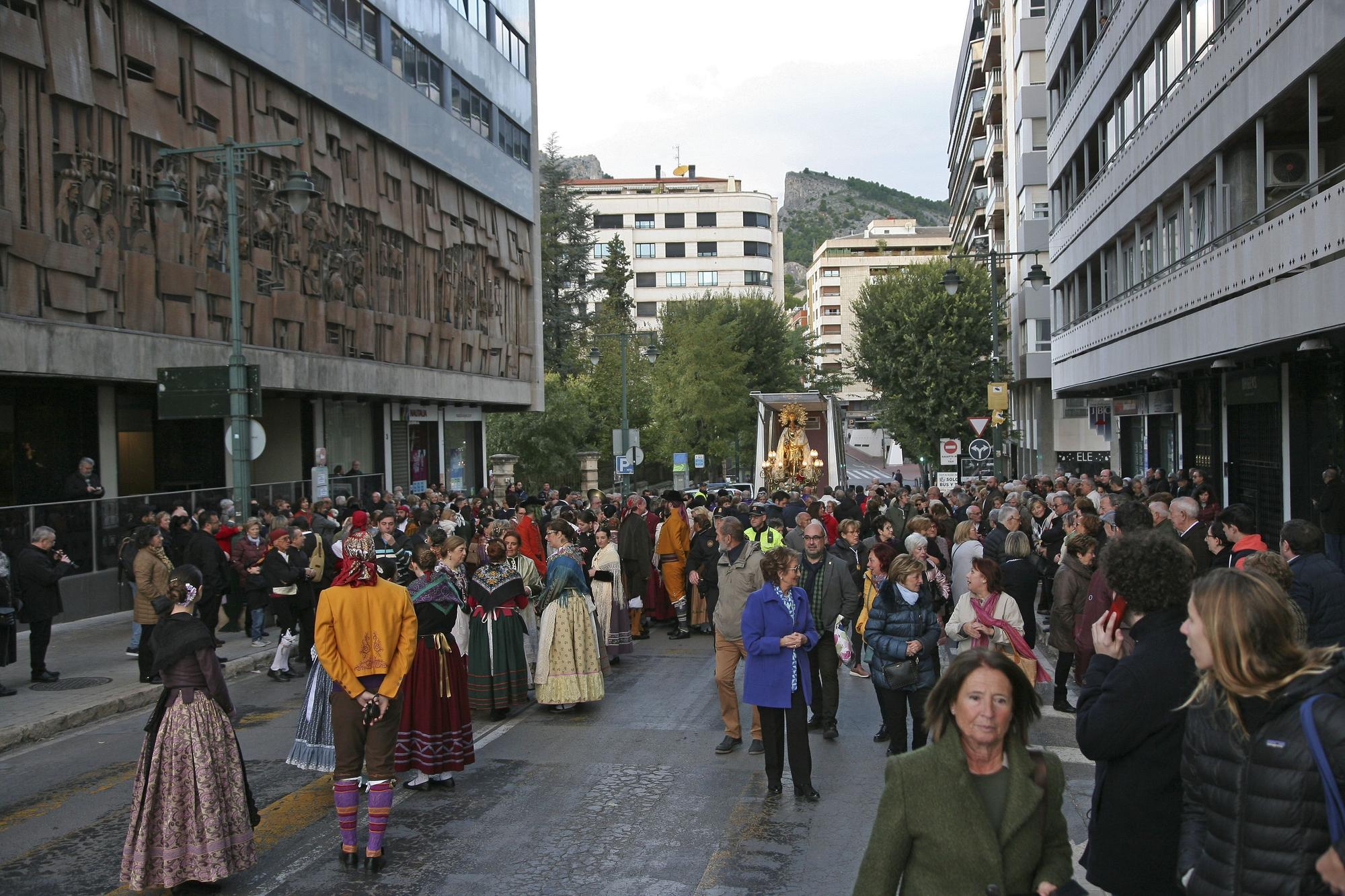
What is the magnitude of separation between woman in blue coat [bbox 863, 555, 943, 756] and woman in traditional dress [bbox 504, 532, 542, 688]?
3.50 meters

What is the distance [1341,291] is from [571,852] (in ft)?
35.7

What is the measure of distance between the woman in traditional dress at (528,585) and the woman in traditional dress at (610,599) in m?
1.55

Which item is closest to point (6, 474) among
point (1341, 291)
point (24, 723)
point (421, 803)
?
point (24, 723)

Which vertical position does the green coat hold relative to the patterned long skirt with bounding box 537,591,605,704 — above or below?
above

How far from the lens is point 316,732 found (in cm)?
849

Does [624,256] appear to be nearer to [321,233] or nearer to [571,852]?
[321,233]

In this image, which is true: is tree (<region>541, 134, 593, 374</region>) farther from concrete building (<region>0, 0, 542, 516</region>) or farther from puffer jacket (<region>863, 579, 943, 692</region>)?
puffer jacket (<region>863, 579, 943, 692</region>)

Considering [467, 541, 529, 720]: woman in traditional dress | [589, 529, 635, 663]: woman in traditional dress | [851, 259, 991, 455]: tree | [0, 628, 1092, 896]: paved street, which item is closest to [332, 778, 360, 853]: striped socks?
[0, 628, 1092, 896]: paved street

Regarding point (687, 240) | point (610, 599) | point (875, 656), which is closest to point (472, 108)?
→ point (610, 599)

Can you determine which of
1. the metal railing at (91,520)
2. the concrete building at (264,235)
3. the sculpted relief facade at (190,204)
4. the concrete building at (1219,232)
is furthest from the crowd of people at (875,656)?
the sculpted relief facade at (190,204)

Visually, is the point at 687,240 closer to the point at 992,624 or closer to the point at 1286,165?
the point at 1286,165

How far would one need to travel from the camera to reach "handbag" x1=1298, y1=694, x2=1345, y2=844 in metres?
3.08

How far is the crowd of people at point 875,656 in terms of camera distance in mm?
3422

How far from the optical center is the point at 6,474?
20.9 meters
